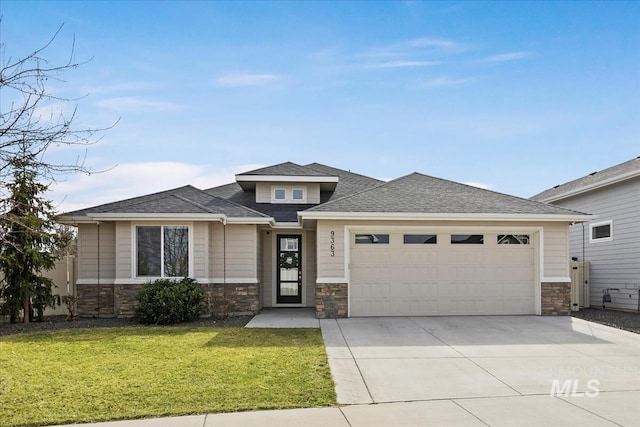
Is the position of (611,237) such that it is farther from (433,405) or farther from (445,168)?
(433,405)

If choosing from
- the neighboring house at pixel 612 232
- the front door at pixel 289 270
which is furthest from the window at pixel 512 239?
the front door at pixel 289 270

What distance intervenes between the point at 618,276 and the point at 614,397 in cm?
1088

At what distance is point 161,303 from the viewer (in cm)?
1218

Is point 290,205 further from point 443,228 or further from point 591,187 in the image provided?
point 591,187

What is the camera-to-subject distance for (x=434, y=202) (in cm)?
1350

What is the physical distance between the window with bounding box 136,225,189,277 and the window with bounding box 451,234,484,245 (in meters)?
7.16

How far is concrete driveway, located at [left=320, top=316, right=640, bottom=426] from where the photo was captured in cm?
571

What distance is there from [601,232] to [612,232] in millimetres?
787

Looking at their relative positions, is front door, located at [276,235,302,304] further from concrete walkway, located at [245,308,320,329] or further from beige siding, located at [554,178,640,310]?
beige siding, located at [554,178,640,310]

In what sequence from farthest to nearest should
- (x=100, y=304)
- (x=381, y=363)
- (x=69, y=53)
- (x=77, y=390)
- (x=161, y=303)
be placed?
1. (x=100, y=304)
2. (x=161, y=303)
3. (x=381, y=363)
4. (x=77, y=390)
5. (x=69, y=53)

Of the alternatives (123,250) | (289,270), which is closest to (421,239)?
(289,270)

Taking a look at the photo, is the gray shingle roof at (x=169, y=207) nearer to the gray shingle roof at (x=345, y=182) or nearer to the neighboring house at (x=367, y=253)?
the neighboring house at (x=367, y=253)

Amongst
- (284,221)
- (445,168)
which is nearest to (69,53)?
(284,221)

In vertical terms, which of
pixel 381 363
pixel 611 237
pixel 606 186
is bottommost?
pixel 381 363
